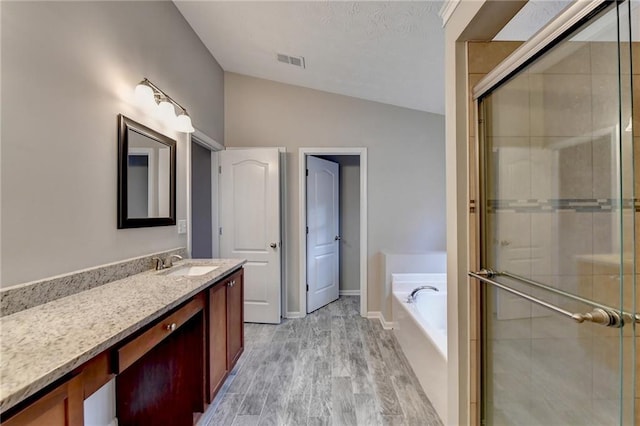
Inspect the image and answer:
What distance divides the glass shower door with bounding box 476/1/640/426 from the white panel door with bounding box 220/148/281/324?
2.18m

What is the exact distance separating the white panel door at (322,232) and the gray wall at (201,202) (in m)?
1.19

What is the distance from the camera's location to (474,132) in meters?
1.38

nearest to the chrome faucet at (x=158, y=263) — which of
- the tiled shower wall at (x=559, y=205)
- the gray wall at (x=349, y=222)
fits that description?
the tiled shower wall at (x=559, y=205)

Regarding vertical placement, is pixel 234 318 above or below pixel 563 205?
below

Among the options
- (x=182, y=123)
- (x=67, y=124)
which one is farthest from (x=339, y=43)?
(x=67, y=124)

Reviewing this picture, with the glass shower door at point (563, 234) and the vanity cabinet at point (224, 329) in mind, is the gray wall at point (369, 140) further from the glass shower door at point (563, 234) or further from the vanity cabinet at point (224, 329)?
the glass shower door at point (563, 234)

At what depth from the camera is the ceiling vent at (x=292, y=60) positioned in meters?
2.65

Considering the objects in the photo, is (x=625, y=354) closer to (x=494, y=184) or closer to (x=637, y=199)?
(x=637, y=199)

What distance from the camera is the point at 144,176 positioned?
181 centimetres

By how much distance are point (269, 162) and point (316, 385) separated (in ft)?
7.21

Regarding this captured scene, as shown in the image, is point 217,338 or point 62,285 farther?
point 217,338

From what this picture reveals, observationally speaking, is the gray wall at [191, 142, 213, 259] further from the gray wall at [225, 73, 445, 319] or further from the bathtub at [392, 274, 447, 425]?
the bathtub at [392, 274, 447, 425]

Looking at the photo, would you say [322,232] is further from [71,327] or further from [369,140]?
[71,327]

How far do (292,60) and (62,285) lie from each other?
250cm
